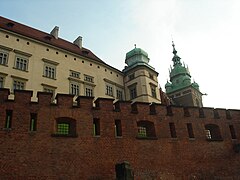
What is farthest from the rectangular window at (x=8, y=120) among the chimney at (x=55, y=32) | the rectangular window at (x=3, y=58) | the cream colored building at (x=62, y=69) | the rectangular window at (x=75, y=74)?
the chimney at (x=55, y=32)

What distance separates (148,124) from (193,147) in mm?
2424

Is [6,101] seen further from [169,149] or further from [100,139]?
[169,149]

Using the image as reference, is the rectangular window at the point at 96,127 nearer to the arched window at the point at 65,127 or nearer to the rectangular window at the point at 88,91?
the arched window at the point at 65,127

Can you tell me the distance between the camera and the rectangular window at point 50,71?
80.6 ft

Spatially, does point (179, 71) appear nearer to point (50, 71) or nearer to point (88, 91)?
point (88, 91)

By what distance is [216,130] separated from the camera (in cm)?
1448

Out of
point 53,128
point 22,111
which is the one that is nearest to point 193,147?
point 53,128

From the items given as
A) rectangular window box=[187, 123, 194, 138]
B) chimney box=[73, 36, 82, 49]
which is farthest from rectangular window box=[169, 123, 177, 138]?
chimney box=[73, 36, 82, 49]

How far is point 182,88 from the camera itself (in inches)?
1983

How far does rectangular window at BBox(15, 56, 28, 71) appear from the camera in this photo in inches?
902

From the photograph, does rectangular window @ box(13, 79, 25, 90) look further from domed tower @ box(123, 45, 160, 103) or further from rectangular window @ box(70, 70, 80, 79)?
domed tower @ box(123, 45, 160, 103)

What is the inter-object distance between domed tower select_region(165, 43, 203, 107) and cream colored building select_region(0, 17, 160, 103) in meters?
20.0

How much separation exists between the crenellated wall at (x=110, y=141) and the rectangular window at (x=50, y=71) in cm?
1339

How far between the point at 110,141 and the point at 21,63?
1464 cm
